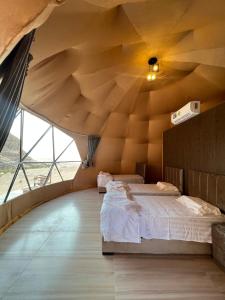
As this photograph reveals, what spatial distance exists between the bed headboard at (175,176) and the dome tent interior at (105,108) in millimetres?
50

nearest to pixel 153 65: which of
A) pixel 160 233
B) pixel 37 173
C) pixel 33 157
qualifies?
pixel 160 233

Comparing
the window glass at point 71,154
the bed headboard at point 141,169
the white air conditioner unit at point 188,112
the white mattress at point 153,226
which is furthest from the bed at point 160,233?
the window glass at point 71,154

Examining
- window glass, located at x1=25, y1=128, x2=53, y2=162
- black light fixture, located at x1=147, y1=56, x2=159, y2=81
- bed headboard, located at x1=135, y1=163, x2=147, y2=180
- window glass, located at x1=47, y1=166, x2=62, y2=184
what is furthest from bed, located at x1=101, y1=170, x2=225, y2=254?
bed headboard, located at x1=135, y1=163, x2=147, y2=180

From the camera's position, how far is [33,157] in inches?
264

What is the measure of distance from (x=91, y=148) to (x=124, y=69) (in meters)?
4.08

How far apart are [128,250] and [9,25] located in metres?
3.02

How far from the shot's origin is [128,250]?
10.5 ft

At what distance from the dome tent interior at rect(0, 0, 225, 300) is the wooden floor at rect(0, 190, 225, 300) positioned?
0.02 meters

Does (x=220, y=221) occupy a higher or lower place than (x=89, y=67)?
lower

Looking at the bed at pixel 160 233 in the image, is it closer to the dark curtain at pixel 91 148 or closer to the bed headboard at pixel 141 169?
the bed headboard at pixel 141 169

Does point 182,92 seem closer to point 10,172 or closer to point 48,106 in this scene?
point 48,106

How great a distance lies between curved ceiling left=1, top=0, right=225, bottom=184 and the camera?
118 inches

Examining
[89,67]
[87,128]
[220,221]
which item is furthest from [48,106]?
[220,221]

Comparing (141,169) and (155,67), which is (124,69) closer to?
(155,67)
